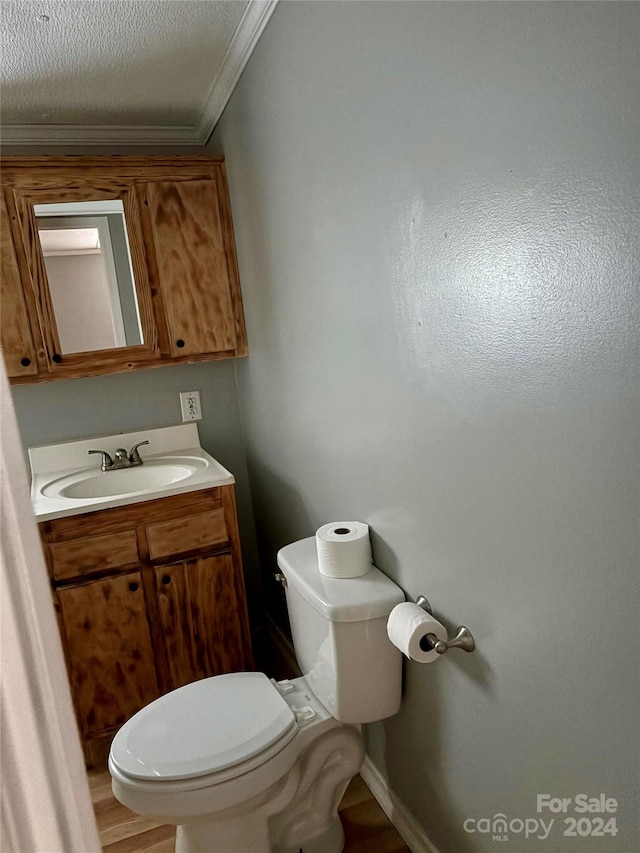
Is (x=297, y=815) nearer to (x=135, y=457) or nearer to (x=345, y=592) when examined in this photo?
(x=345, y=592)

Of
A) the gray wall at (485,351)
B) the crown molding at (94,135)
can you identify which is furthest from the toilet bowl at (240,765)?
the crown molding at (94,135)

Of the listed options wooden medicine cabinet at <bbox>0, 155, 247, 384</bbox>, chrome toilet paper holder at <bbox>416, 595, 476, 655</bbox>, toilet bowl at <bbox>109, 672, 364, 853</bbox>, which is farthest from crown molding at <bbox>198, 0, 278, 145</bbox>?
toilet bowl at <bbox>109, 672, 364, 853</bbox>

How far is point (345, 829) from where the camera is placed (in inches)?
67.8

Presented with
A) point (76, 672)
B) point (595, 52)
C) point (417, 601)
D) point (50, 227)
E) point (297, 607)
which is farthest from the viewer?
point (50, 227)

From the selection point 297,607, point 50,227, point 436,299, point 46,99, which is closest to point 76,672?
point 297,607

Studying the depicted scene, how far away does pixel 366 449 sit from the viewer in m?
1.54

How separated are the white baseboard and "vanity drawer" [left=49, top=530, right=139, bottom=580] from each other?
39.2 inches

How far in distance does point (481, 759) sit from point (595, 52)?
1221 mm

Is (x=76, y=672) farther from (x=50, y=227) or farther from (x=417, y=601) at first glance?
(x=50, y=227)

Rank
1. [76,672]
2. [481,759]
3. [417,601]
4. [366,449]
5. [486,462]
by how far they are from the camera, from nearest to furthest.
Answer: [486,462], [481,759], [417,601], [366,449], [76,672]

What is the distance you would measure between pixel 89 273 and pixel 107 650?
1.34m

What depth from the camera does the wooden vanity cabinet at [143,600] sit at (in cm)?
202

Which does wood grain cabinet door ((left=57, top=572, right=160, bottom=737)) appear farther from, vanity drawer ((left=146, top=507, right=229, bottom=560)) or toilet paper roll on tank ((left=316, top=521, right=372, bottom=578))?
toilet paper roll on tank ((left=316, top=521, right=372, bottom=578))

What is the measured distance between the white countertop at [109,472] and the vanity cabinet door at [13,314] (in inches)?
15.4
